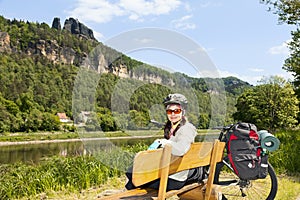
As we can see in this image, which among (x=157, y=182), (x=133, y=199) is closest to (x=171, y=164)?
(x=157, y=182)

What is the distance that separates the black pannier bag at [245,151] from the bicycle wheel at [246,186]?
216 mm

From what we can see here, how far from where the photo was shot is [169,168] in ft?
8.68

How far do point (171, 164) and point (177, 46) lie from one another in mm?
1006

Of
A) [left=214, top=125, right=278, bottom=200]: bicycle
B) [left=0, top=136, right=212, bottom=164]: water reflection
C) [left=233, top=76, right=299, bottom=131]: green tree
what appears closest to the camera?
[left=214, top=125, right=278, bottom=200]: bicycle

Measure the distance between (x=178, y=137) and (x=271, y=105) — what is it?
130ft

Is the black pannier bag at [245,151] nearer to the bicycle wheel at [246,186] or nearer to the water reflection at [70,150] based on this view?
the bicycle wheel at [246,186]

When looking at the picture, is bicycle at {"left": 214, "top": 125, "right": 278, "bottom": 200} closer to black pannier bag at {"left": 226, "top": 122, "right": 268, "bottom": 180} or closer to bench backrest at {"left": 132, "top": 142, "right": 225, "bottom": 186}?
black pannier bag at {"left": 226, "top": 122, "right": 268, "bottom": 180}

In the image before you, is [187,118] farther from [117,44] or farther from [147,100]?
[117,44]

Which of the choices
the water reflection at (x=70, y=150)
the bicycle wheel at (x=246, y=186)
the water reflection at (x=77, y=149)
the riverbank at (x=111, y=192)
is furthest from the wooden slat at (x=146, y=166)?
the riverbank at (x=111, y=192)

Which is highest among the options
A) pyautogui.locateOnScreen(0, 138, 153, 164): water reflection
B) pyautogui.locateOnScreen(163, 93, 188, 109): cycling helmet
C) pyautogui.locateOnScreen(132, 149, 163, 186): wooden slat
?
pyautogui.locateOnScreen(163, 93, 188, 109): cycling helmet

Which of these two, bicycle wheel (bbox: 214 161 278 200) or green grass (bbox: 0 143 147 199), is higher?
bicycle wheel (bbox: 214 161 278 200)

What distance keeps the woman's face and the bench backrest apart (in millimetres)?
344

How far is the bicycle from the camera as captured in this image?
3.68 m

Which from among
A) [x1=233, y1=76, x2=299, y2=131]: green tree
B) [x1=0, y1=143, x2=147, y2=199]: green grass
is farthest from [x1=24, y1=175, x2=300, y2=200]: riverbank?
[x1=233, y1=76, x2=299, y2=131]: green tree
